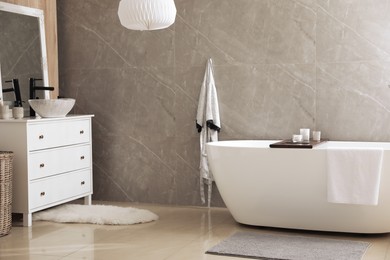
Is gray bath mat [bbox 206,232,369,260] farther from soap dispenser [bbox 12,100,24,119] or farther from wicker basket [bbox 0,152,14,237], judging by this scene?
soap dispenser [bbox 12,100,24,119]

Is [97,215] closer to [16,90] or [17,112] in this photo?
[17,112]

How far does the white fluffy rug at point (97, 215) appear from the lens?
196 inches

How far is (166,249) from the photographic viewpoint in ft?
13.6

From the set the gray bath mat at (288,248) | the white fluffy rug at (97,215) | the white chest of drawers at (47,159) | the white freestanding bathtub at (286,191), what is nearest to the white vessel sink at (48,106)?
the white chest of drawers at (47,159)

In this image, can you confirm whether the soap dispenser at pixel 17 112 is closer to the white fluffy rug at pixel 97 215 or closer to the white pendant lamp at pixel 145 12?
the white fluffy rug at pixel 97 215

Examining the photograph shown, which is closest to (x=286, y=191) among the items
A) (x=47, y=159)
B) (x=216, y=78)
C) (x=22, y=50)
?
(x=216, y=78)

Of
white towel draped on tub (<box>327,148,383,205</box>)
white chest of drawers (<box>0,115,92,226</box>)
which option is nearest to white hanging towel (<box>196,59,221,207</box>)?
white chest of drawers (<box>0,115,92,226</box>)

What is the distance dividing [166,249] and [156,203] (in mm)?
1684

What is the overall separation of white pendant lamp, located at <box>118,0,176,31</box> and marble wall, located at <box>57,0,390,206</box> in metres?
1.16

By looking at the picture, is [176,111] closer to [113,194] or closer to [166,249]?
[113,194]

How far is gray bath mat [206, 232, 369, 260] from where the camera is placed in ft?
12.9

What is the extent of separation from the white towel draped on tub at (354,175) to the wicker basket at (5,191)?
89.9 inches

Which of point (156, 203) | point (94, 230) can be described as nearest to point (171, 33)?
point (156, 203)

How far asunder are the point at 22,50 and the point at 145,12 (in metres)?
1.65
